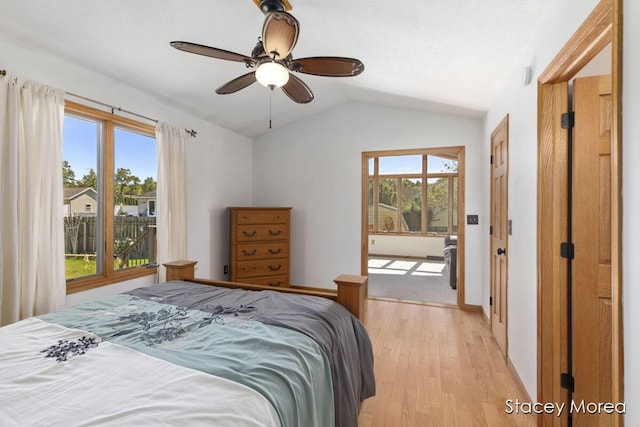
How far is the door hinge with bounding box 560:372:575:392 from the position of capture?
171 centimetres

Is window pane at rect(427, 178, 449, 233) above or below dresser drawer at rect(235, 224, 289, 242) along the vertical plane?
above

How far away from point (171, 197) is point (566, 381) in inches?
142

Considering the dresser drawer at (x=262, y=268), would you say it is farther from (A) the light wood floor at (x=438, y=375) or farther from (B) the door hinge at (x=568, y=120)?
(B) the door hinge at (x=568, y=120)

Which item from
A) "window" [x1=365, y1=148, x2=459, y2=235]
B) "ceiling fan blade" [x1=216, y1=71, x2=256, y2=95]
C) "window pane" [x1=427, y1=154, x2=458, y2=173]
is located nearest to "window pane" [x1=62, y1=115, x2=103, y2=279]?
"ceiling fan blade" [x1=216, y1=71, x2=256, y2=95]

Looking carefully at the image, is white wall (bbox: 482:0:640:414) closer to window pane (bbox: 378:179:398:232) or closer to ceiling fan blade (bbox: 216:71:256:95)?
ceiling fan blade (bbox: 216:71:256:95)

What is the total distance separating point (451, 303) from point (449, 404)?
7.65 ft

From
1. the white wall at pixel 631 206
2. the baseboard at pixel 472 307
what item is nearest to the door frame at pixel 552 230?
the white wall at pixel 631 206

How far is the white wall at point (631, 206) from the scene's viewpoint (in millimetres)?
923

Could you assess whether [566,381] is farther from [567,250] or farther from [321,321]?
[321,321]

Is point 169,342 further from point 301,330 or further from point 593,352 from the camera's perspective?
point 593,352

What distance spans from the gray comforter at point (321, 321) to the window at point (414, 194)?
591 cm

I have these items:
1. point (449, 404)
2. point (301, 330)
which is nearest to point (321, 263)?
point (449, 404)

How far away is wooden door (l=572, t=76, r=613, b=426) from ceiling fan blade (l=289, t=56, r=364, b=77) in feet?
4.11

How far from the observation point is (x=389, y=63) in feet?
9.11
